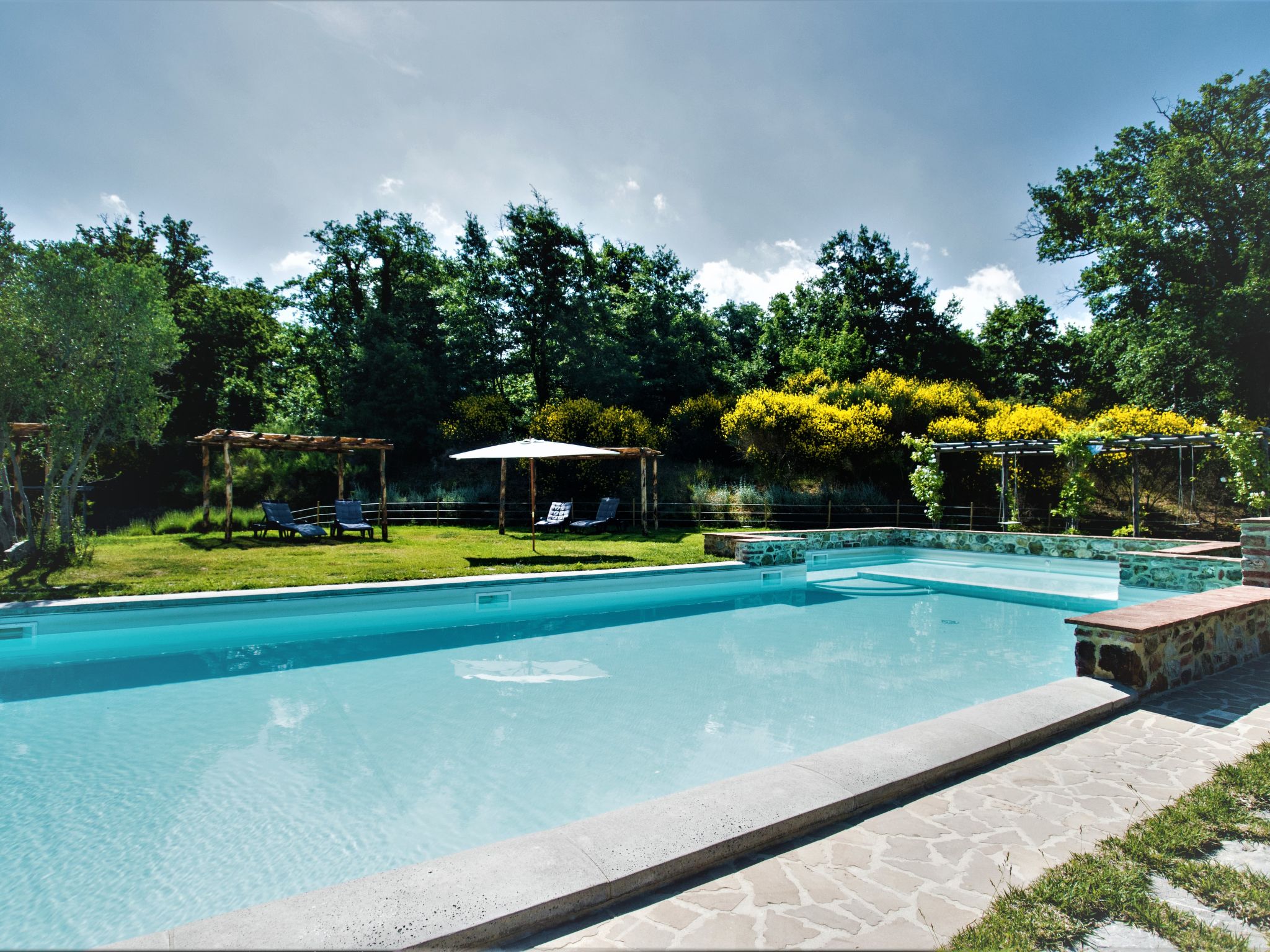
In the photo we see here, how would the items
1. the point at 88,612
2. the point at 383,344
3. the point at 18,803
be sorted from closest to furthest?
the point at 18,803 < the point at 88,612 < the point at 383,344

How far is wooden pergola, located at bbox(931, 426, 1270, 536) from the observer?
11977 mm

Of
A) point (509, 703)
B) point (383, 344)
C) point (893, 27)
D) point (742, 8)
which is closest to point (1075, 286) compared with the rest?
point (893, 27)

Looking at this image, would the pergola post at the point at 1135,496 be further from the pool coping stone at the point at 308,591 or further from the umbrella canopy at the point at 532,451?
the umbrella canopy at the point at 532,451

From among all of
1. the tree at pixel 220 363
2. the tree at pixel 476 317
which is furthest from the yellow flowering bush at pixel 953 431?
the tree at pixel 220 363

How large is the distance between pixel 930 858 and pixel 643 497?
540 inches

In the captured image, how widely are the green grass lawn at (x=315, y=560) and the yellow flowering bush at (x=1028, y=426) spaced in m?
8.59

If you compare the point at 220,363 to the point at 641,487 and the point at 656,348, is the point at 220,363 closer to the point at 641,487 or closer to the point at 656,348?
the point at 656,348

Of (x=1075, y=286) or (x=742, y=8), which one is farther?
(x=1075, y=286)

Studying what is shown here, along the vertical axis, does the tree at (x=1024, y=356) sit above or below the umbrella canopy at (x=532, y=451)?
above

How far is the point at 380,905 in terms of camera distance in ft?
6.66

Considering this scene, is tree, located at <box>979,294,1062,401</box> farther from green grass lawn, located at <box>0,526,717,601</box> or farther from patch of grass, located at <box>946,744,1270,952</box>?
patch of grass, located at <box>946,744,1270,952</box>

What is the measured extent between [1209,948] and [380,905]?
8.64ft

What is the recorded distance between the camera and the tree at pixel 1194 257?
1864 cm

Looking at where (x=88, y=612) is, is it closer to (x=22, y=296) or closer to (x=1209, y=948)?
(x=22, y=296)
